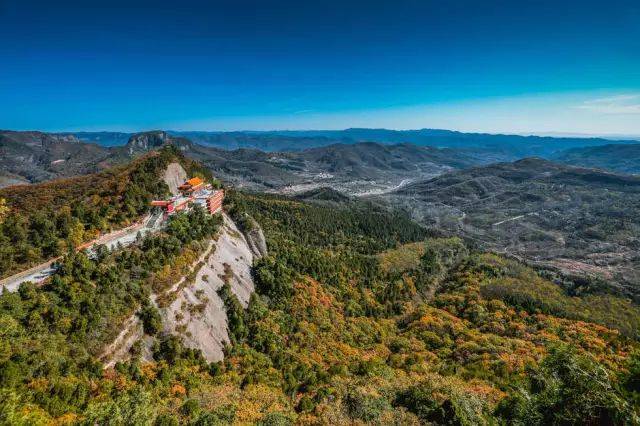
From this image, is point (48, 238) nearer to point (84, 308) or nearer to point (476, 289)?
point (84, 308)

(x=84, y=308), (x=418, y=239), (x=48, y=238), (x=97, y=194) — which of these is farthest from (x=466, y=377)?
(x=418, y=239)

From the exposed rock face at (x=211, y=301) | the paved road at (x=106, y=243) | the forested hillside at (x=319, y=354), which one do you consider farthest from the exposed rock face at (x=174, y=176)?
the paved road at (x=106, y=243)

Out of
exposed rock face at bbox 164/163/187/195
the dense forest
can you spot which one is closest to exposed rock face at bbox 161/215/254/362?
the dense forest

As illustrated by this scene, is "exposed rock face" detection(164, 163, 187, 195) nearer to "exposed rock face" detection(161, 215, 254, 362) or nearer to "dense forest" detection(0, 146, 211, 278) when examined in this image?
"dense forest" detection(0, 146, 211, 278)

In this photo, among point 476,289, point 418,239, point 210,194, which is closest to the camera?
point 210,194

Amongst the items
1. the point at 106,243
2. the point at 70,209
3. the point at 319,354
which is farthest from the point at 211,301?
the point at 70,209

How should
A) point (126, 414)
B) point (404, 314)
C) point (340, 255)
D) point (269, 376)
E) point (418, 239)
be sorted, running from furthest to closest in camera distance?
point (418, 239) → point (340, 255) → point (404, 314) → point (269, 376) → point (126, 414)
